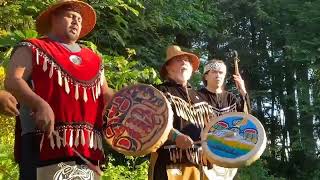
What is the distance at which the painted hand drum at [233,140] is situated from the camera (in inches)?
130

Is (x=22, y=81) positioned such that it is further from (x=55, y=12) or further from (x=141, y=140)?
(x=141, y=140)

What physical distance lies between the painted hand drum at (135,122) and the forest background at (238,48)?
203cm

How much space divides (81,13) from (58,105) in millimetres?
516

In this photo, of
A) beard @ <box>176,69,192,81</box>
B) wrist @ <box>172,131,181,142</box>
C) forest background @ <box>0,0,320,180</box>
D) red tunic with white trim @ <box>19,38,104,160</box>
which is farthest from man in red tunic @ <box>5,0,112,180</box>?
forest background @ <box>0,0,320,180</box>

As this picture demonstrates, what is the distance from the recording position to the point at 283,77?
16891 millimetres

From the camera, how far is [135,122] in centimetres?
294

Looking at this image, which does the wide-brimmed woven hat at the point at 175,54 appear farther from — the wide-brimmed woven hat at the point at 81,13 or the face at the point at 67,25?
the face at the point at 67,25

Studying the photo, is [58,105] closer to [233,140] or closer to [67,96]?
[67,96]

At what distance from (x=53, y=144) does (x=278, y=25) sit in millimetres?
13213

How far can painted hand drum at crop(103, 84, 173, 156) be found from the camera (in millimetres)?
2910

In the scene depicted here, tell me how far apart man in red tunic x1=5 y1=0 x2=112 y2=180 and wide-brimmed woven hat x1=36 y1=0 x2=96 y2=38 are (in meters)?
0.01

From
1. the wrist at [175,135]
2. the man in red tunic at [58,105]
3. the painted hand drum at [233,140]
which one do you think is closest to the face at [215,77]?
the painted hand drum at [233,140]

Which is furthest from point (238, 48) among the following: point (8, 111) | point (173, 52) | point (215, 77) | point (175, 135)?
point (8, 111)

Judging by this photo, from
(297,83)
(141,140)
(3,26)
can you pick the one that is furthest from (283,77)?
(141,140)
